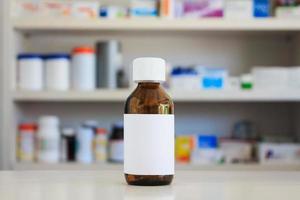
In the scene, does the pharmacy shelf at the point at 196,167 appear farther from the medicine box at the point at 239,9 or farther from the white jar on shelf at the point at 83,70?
the medicine box at the point at 239,9

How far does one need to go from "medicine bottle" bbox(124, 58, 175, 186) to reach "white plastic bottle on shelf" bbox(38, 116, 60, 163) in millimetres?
1363

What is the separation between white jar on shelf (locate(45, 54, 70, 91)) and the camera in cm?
187

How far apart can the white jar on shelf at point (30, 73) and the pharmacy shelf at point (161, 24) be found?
12 centimetres

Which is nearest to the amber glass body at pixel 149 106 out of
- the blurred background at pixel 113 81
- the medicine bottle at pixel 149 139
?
the medicine bottle at pixel 149 139

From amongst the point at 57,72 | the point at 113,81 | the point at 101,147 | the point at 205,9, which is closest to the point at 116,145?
the point at 101,147

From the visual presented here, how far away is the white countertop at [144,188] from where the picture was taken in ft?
1.53

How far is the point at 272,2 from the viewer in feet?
A: 6.73

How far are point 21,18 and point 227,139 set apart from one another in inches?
35.2

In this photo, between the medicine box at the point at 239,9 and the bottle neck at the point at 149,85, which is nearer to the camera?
the bottle neck at the point at 149,85

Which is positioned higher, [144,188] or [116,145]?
[144,188]

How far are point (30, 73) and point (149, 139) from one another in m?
1.41

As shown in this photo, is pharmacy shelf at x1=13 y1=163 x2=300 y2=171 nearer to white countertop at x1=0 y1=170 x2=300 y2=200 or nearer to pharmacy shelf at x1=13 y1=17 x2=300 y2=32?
pharmacy shelf at x1=13 y1=17 x2=300 y2=32

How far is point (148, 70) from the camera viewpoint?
0.55 metres

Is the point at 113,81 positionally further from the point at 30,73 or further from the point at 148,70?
the point at 148,70
